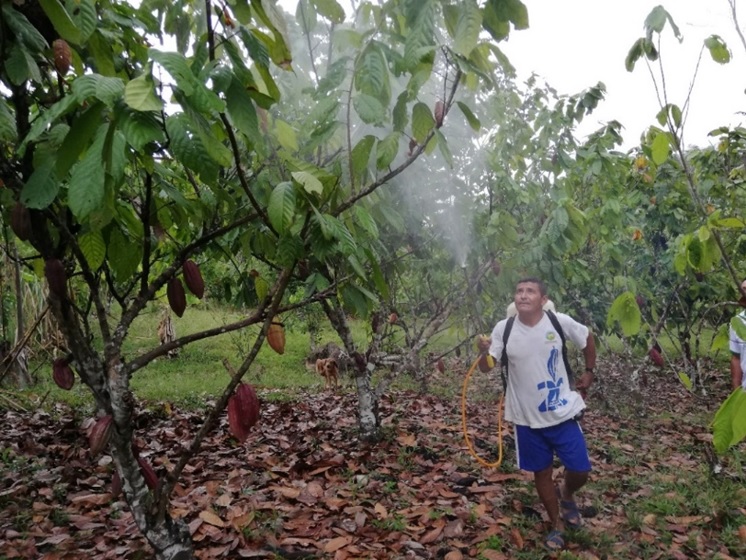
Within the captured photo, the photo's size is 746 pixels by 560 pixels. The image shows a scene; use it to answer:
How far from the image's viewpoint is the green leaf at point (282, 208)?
4.42 feet

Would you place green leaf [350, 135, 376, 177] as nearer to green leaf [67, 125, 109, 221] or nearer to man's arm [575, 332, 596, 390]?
green leaf [67, 125, 109, 221]

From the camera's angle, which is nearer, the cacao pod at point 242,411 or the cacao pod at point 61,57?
the cacao pod at point 61,57

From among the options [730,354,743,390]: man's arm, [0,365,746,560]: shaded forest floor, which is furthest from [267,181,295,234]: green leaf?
[730,354,743,390]: man's arm

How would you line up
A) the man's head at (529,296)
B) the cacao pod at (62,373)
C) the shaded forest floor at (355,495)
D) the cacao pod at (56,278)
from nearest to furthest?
the cacao pod at (56,278)
the cacao pod at (62,373)
the shaded forest floor at (355,495)
the man's head at (529,296)

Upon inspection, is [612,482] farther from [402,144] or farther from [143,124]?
[143,124]

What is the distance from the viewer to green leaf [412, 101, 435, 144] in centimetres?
166

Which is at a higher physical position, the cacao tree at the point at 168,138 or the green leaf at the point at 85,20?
the green leaf at the point at 85,20

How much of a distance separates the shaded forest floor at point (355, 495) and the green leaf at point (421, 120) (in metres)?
1.83

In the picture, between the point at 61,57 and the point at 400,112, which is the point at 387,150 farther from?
the point at 61,57

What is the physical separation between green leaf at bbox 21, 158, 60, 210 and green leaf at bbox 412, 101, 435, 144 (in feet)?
3.11

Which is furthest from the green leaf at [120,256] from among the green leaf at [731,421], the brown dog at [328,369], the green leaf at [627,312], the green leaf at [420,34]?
the brown dog at [328,369]

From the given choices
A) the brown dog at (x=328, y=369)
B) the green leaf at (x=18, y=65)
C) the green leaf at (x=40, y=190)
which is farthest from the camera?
the brown dog at (x=328, y=369)

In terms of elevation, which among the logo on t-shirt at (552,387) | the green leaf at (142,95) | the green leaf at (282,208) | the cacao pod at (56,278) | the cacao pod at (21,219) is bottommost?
the logo on t-shirt at (552,387)

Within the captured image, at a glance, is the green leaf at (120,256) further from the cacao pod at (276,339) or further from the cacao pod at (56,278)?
the cacao pod at (276,339)
